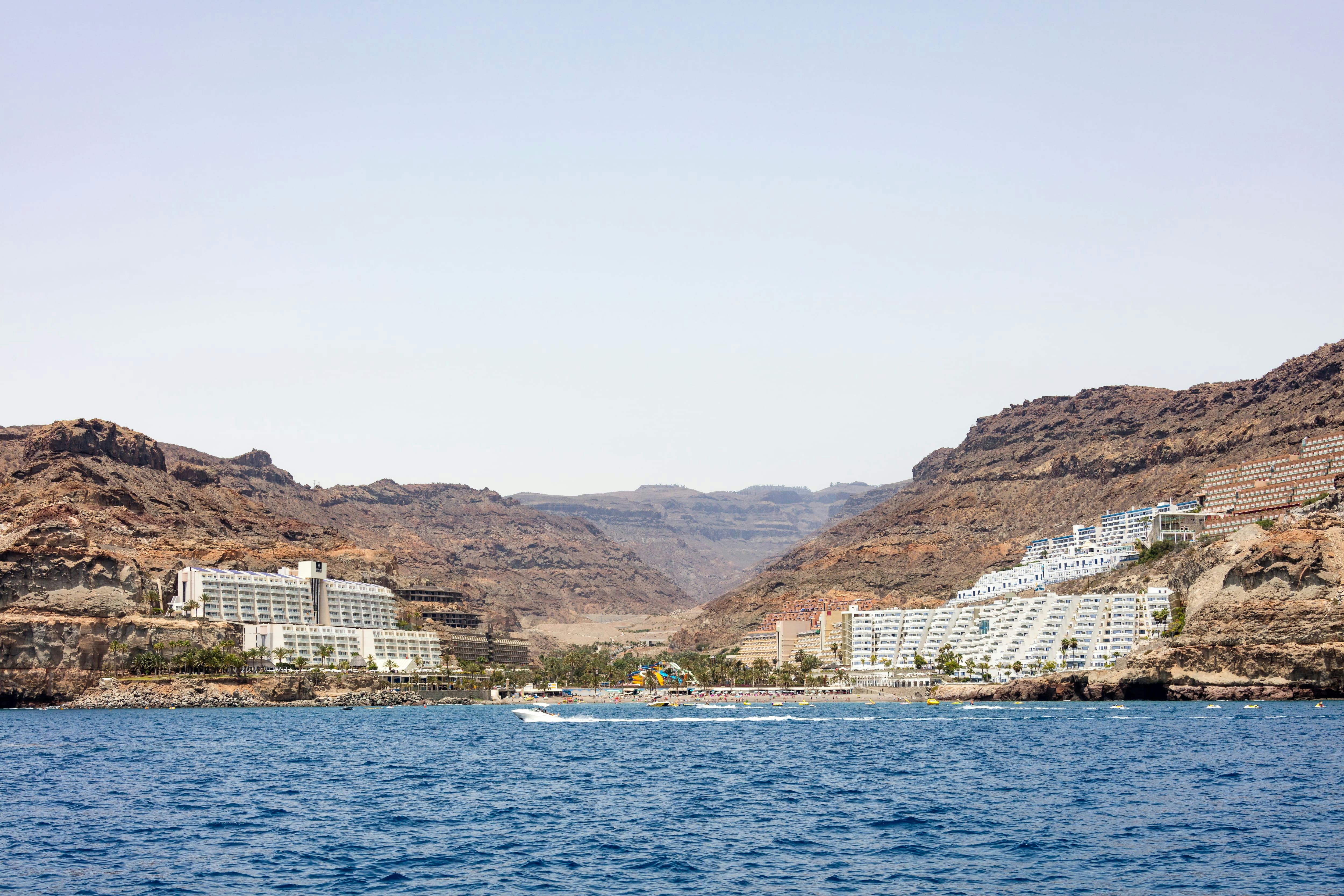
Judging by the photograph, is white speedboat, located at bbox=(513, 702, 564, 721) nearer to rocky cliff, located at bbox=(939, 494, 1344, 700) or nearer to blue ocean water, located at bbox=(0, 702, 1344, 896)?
blue ocean water, located at bbox=(0, 702, 1344, 896)

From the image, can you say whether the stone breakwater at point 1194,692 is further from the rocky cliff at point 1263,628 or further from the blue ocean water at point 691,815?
the blue ocean water at point 691,815

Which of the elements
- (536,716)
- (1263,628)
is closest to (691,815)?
(536,716)

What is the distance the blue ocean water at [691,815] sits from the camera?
47125 mm

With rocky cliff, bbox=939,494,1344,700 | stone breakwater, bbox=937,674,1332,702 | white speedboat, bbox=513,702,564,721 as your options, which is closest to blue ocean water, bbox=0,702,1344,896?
white speedboat, bbox=513,702,564,721

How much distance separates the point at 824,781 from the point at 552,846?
28936 millimetres

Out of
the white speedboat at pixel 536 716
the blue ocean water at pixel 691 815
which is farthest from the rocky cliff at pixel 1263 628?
the white speedboat at pixel 536 716

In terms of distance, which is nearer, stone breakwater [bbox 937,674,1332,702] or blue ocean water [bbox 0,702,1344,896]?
blue ocean water [bbox 0,702,1344,896]

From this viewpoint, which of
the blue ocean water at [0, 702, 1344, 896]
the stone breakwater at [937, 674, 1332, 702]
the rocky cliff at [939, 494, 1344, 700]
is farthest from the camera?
the stone breakwater at [937, 674, 1332, 702]

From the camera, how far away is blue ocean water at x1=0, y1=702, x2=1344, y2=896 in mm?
47125

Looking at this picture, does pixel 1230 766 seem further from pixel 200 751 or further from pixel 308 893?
pixel 200 751

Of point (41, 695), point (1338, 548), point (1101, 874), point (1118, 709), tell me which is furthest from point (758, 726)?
point (41, 695)

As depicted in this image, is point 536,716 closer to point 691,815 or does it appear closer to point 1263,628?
point 1263,628

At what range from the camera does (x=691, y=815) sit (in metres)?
64.8

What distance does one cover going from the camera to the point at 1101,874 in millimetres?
46625
